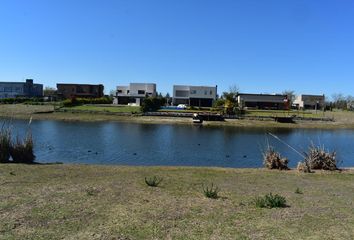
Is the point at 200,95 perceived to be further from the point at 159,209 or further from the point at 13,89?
the point at 159,209

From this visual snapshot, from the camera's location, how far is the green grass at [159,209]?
8.35m

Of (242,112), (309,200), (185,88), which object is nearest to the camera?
(309,200)

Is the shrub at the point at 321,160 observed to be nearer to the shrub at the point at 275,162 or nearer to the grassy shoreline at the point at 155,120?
the shrub at the point at 275,162

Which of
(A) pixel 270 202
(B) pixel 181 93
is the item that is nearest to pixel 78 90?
(B) pixel 181 93

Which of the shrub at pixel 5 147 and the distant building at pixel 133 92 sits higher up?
the distant building at pixel 133 92

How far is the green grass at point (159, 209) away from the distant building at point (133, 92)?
15042cm

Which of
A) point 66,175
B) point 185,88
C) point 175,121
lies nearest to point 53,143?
point 66,175

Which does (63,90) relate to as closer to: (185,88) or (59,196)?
(185,88)

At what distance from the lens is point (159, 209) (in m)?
10.3

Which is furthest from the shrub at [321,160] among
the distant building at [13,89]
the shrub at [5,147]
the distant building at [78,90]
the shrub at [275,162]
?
the distant building at [13,89]

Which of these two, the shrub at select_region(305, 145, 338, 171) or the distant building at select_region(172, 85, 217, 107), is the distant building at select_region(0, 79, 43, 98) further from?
the shrub at select_region(305, 145, 338, 171)

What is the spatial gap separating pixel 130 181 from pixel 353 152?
41360 millimetres

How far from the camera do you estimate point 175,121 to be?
9931cm

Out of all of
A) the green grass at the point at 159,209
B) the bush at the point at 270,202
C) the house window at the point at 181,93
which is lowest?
the green grass at the point at 159,209
